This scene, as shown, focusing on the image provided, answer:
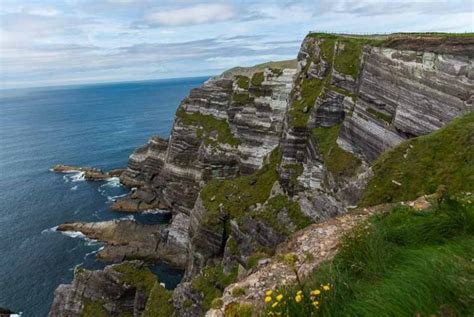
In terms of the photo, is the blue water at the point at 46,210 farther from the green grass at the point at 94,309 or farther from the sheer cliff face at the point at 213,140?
the green grass at the point at 94,309

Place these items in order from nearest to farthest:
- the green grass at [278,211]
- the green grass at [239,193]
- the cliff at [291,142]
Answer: the cliff at [291,142]
the green grass at [278,211]
the green grass at [239,193]

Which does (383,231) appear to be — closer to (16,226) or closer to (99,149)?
(16,226)

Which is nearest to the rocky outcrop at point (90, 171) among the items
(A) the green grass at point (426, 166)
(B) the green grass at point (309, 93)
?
(B) the green grass at point (309, 93)

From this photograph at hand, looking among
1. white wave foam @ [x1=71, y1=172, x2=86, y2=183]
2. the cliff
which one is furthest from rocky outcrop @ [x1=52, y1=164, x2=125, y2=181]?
the cliff

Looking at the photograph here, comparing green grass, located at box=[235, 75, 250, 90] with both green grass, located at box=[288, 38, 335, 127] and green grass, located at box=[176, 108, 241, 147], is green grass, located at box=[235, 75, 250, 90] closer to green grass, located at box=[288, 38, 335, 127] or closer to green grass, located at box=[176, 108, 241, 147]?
green grass, located at box=[176, 108, 241, 147]

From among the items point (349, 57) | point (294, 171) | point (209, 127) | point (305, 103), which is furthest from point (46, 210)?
point (349, 57)

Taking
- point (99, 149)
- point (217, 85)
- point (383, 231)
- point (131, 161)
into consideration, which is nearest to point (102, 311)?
point (383, 231)
